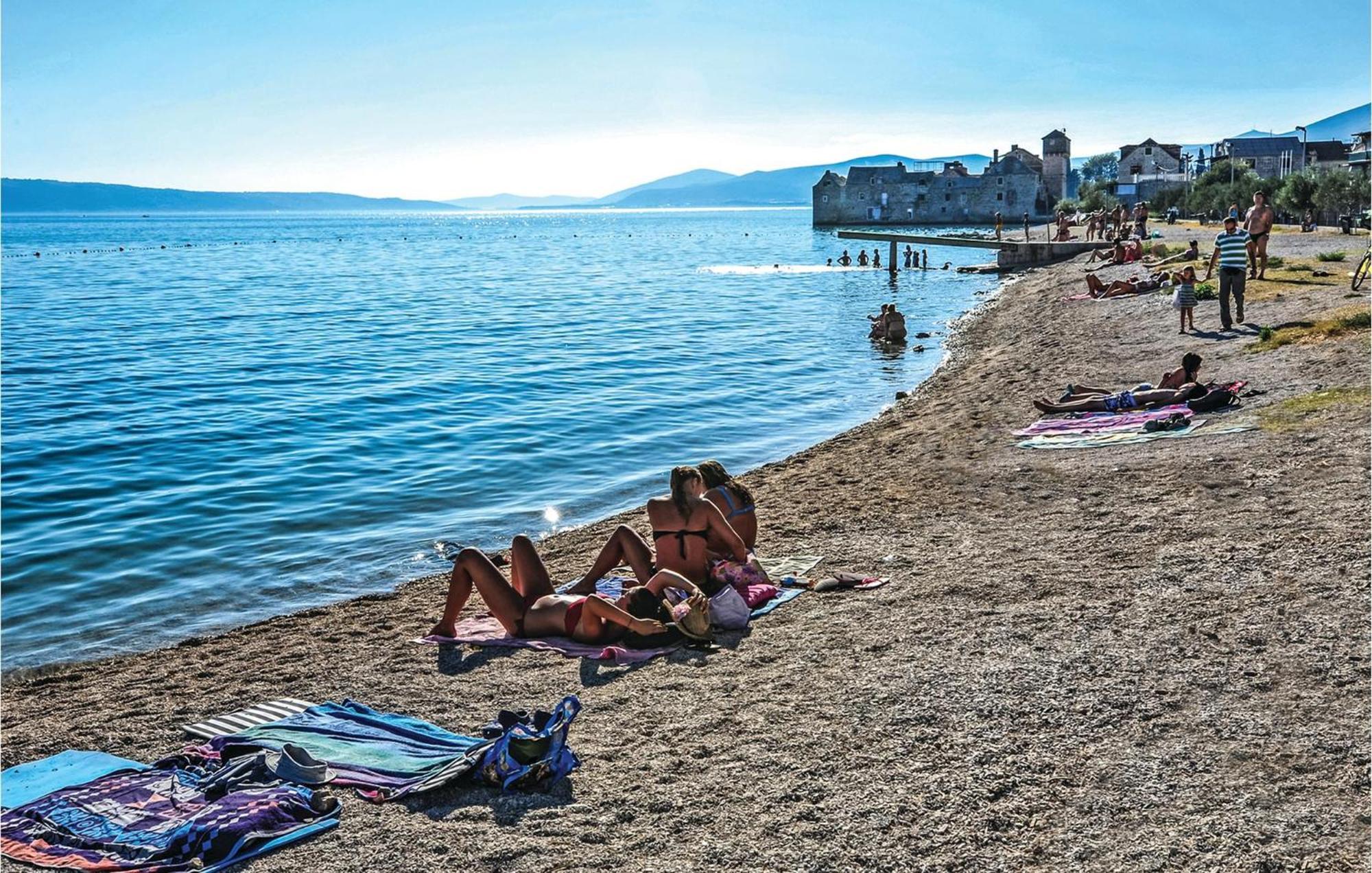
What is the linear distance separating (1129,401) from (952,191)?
110899 mm

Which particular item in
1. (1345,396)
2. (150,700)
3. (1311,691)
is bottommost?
(150,700)

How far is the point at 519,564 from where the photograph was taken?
8523 millimetres

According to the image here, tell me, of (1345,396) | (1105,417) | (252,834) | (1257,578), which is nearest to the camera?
(252,834)

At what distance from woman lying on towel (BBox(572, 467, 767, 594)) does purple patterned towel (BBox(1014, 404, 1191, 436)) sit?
6.53 m

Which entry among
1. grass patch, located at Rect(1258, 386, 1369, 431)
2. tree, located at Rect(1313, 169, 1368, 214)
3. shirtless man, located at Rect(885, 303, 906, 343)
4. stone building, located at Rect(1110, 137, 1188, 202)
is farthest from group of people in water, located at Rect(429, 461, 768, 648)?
stone building, located at Rect(1110, 137, 1188, 202)

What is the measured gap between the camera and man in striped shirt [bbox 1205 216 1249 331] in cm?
1809

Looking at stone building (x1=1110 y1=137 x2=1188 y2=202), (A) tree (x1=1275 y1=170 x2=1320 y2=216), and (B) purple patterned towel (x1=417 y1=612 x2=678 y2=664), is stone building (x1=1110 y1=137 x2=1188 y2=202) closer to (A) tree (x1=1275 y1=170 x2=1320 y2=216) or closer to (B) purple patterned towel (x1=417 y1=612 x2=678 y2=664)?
(A) tree (x1=1275 y1=170 x2=1320 y2=216)

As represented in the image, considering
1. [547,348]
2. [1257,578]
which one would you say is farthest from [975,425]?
[547,348]

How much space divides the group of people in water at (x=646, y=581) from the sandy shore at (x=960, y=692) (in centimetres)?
36

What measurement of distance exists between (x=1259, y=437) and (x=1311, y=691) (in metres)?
6.18

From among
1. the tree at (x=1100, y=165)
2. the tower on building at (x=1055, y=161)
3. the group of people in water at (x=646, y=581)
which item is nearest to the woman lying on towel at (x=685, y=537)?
the group of people in water at (x=646, y=581)

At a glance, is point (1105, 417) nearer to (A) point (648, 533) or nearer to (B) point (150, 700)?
(A) point (648, 533)

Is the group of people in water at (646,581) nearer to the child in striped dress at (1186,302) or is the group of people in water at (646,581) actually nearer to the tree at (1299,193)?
the child in striped dress at (1186,302)

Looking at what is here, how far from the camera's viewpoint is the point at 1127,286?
28.3 metres
